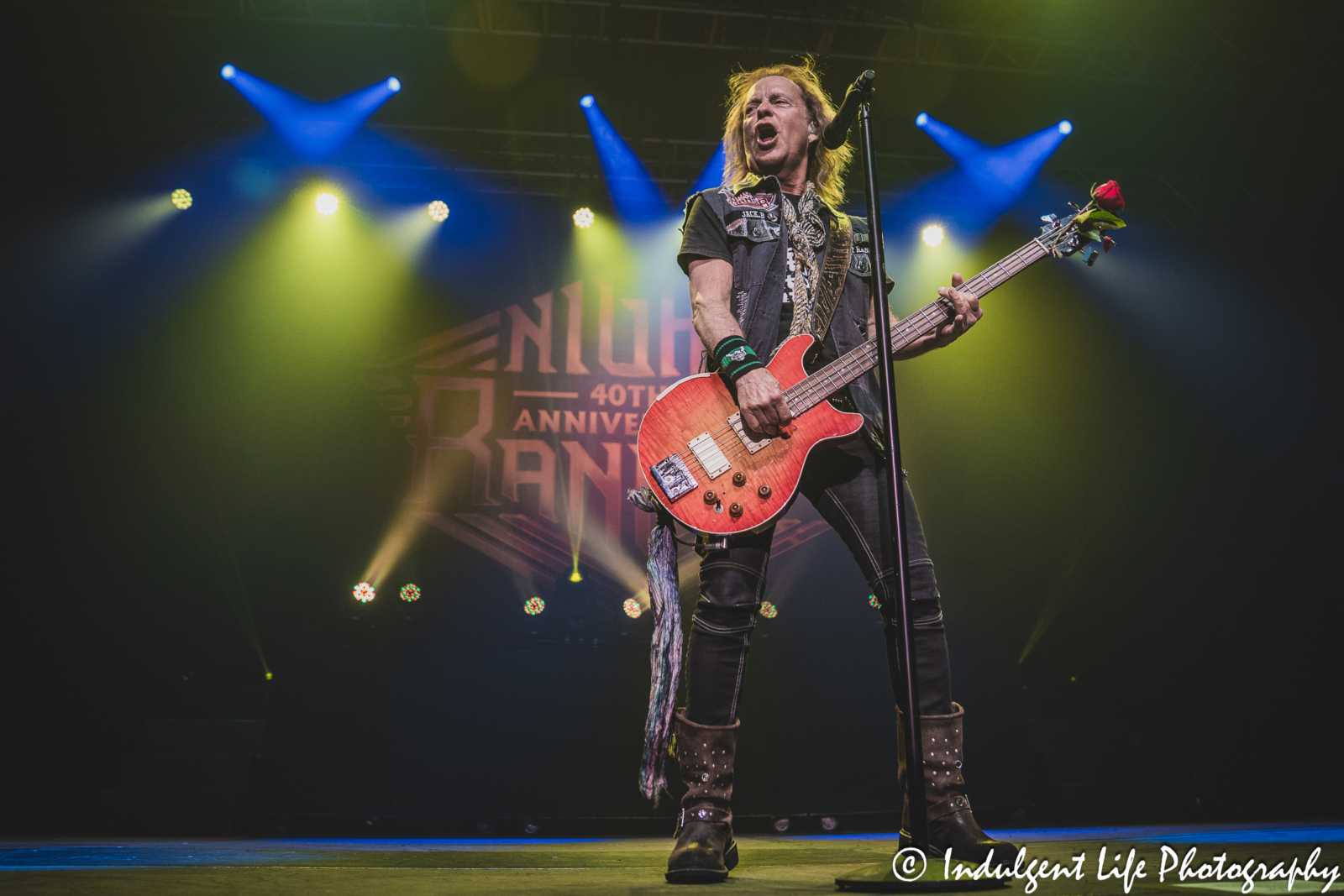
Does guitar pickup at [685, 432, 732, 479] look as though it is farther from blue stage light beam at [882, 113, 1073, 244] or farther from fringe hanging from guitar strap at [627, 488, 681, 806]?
blue stage light beam at [882, 113, 1073, 244]

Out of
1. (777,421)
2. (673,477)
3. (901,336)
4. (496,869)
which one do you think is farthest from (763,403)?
(496,869)

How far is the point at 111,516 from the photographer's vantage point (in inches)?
252

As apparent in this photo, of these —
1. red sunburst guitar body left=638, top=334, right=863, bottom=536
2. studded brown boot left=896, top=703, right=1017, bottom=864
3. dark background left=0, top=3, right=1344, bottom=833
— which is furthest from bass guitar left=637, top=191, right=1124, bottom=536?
dark background left=0, top=3, right=1344, bottom=833

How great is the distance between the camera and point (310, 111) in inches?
264

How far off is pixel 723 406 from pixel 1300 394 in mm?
7097

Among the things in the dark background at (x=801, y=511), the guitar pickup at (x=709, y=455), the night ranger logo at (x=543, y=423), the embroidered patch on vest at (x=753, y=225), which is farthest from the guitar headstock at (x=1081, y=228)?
the night ranger logo at (x=543, y=423)

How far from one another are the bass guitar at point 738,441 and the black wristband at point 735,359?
0.28 feet

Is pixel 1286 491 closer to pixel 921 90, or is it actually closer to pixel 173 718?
pixel 921 90

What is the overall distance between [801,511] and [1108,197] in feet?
16.0

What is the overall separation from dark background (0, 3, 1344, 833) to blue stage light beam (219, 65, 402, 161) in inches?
6.4

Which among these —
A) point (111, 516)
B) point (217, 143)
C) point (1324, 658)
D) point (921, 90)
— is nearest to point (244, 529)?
point (111, 516)

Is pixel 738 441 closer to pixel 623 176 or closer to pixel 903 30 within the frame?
pixel 903 30

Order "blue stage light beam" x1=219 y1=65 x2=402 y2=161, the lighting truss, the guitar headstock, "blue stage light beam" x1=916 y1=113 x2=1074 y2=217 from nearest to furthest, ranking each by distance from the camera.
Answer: the guitar headstock → the lighting truss → "blue stage light beam" x1=219 y1=65 x2=402 y2=161 → "blue stage light beam" x1=916 y1=113 x2=1074 y2=217

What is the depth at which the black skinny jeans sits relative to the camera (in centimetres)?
185
